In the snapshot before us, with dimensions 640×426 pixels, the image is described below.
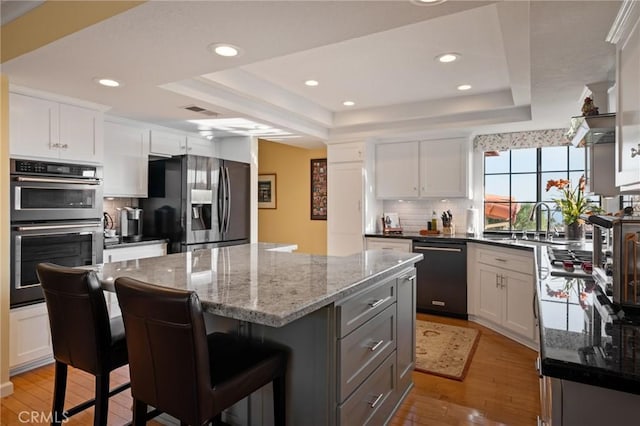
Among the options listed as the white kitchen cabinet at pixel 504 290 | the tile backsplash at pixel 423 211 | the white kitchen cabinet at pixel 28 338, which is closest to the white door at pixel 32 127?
the white kitchen cabinet at pixel 28 338

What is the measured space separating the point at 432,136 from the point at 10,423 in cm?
465

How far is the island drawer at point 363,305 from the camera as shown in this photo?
5.48ft

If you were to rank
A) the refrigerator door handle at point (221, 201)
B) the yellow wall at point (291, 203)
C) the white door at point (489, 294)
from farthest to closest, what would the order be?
the yellow wall at point (291, 203) → the refrigerator door handle at point (221, 201) → the white door at point (489, 294)

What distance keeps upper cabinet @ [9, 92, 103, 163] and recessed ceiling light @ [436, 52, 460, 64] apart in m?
2.99

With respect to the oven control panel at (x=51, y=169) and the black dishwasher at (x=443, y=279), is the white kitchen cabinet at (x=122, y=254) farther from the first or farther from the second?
the black dishwasher at (x=443, y=279)

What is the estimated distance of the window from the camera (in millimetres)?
4379

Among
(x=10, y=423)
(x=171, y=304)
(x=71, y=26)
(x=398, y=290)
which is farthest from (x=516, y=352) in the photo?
(x=71, y=26)

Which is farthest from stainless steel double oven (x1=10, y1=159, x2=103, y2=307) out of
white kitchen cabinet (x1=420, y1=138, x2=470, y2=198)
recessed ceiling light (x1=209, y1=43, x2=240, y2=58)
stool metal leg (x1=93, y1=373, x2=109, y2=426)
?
white kitchen cabinet (x1=420, y1=138, x2=470, y2=198)

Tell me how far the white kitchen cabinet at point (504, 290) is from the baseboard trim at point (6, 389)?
399 cm

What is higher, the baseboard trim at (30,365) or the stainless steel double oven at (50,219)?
the stainless steel double oven at (50,219)

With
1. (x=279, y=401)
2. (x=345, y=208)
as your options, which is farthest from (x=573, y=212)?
(x=279, y=401)

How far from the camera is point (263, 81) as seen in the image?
364cm

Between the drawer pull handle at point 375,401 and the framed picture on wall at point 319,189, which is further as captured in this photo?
the framed picture on wall at point 319,189

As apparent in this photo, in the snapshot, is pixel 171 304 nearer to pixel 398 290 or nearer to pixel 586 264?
pixel 398 290
